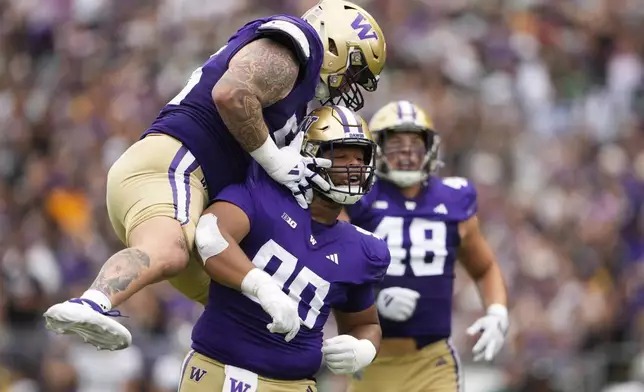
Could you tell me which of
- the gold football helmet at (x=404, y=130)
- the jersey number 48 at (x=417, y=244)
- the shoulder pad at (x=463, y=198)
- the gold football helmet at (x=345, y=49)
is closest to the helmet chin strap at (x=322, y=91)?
the gold football helmet at (x=345, y=49)

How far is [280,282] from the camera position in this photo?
212 inches

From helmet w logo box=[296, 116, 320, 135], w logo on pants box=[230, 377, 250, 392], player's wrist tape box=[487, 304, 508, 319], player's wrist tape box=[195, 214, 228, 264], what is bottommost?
player's wrist tape box=[487, 304, 508, 319]

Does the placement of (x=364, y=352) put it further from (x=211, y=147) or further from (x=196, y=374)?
(x=211, y=147)

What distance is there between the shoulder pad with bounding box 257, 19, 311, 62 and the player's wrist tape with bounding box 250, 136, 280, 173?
37cm

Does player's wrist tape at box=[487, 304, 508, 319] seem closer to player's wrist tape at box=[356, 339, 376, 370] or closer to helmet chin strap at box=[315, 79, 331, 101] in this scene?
player's wrist tape at box=[356, 339, 376, 370]

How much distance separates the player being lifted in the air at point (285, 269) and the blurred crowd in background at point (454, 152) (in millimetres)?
4355

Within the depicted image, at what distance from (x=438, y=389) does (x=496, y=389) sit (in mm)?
3100

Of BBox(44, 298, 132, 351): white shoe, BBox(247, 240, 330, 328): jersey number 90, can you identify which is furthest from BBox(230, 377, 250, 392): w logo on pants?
BBox(44, 298, 132, 351): white shoe

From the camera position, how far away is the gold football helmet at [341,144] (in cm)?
552

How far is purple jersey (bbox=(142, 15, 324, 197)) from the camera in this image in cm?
554

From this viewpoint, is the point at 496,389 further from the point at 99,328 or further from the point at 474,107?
the point at 99,328

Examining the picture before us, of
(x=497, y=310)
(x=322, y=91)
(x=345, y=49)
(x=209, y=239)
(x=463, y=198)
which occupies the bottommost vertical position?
(x=497, y=310)

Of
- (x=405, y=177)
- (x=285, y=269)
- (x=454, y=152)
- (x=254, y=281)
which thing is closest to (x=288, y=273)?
(x=285, y=269)

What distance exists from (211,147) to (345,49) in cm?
81
